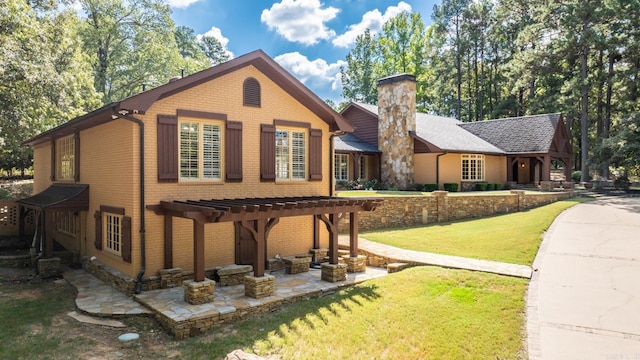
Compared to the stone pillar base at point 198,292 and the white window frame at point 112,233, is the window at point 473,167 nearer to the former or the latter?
the stone pillar base at point 198,292

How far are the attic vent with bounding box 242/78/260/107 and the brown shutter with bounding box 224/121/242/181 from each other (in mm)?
739

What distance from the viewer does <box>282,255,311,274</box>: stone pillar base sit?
426 inches

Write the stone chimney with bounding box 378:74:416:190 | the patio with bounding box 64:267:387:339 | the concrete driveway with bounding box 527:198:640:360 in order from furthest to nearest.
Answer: the stone chimney with bounding box 378:74:416:190
the patio with bounding box 64:267:387:339
the concrete driveway with bounding box 527:198:640:360

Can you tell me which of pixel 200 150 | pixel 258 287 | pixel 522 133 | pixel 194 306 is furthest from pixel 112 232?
pixel 522 133

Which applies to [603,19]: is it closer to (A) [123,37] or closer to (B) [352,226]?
(B) [352,226]

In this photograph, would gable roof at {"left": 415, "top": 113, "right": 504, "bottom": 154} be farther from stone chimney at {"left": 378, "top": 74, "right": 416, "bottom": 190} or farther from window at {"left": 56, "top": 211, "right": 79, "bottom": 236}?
window at {"left": 56, "top": 211, "right": 79, "bottom": 236}

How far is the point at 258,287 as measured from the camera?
8.50 meters

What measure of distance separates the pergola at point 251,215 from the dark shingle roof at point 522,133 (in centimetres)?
2310

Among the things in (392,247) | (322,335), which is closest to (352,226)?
(392,247)

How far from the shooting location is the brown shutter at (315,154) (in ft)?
40.6

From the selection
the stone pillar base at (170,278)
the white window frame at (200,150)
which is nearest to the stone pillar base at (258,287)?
the stone pillar base at (170,278)

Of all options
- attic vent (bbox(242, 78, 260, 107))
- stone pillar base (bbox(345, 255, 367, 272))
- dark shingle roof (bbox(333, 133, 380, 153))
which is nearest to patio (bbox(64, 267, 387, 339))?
stone pillar base (bbox(345, 255, 367, 272))

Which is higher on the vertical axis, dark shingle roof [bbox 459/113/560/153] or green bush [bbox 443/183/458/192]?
dark shingle roof [bbox 459/113/560/153]

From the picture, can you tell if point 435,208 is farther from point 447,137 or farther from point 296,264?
point 447,137
